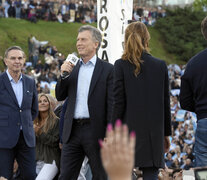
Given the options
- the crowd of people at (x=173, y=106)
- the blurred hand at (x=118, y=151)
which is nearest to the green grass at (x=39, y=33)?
the crowd of people at (x=173, y=106)

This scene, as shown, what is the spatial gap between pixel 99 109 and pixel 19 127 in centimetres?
126

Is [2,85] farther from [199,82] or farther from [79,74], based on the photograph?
[199,82]

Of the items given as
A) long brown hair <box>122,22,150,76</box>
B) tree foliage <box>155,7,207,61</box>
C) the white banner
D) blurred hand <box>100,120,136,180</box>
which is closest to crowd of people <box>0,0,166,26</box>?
tree foliage <box>155,7,207,61</box>

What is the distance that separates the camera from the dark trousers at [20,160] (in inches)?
241

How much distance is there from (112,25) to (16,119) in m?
2.14

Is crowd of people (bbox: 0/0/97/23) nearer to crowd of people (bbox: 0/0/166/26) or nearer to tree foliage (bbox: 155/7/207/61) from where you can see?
crowd of people (bbox: 0/0/166/26)

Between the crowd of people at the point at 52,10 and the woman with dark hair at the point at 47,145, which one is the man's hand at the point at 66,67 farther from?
the crowd of people at the point at 52,10

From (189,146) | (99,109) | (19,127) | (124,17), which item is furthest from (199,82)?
(189,146)

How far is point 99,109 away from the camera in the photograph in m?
5.33

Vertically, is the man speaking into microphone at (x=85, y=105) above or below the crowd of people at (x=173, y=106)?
above

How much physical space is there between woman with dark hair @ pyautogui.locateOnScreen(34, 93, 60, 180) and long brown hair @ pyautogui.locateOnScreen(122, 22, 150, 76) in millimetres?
2358

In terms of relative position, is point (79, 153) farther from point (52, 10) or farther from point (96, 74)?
point (52, 10)

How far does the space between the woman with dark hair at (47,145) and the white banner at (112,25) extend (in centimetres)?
108

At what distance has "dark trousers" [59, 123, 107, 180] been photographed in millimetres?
5328
